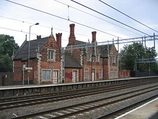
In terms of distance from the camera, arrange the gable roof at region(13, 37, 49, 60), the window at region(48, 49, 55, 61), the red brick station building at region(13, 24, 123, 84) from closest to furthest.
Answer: the red brick station building at region(13, 24, 123, 84), the gable roof at region(13, 37, 49, 60), the window at region(48, 49, 55, 61)

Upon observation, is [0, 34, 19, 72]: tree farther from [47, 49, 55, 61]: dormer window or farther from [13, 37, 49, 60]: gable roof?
[47, 49, 55, 61]: dormer window

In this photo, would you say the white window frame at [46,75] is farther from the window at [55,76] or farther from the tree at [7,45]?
the tree at [7,45]

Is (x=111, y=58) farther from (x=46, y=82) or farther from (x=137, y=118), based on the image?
(x=137, y=118)

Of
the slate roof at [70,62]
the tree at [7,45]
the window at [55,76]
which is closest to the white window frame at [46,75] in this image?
the window at [55,76]

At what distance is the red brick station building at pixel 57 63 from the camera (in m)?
28.6

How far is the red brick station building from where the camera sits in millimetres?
28594

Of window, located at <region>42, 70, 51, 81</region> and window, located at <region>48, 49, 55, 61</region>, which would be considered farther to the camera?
window, located at <region>48, 49, 55, 61</region>

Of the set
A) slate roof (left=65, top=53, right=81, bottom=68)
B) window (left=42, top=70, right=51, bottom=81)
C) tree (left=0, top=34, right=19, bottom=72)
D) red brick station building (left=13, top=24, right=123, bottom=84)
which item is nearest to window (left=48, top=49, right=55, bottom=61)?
red brick station building (left=13, top=24, right=123, bottom=84)

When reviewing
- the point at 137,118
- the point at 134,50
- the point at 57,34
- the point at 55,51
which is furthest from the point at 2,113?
the point at 134,50

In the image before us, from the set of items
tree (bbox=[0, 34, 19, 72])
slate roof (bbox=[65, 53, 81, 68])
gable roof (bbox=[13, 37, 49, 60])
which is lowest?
slate roof (bbox=[65, 53, 81, 68])

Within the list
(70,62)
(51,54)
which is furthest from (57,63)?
(70,62)

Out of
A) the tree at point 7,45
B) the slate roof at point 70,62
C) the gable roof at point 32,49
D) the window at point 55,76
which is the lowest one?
the window at point 55,76

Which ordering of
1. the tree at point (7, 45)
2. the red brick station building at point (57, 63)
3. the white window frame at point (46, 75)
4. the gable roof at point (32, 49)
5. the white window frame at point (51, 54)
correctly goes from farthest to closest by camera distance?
the tree at point (7, 45) < the white window frame at point (51, 54) < the gable roof at point (32, 49) < the white window frame at point (46, 75) < the red brick station building at point (57, 63)

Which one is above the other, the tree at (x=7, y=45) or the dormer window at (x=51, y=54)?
the tree at (x=7, y=45)
